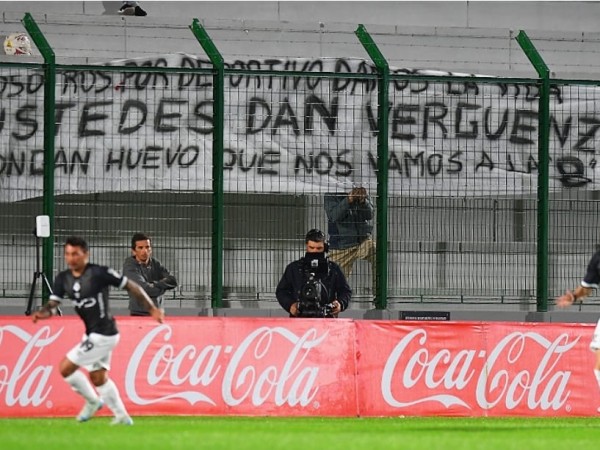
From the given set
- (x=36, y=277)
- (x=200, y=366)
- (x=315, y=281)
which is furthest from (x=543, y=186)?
(x=36, y=277)

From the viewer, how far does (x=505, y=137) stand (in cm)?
1822

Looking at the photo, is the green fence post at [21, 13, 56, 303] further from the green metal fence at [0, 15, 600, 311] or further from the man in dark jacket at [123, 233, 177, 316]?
the man in dark jacket at [123, 233, 177, 316]

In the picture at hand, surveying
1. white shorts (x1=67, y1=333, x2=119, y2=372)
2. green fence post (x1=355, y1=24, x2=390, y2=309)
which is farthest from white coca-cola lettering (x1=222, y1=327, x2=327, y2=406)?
white shorts (x1=67, y1=333, x2=119, y2=372)

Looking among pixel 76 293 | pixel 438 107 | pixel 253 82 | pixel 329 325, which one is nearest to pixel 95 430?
pixel 76 293

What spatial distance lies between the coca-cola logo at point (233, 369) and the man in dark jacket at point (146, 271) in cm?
74

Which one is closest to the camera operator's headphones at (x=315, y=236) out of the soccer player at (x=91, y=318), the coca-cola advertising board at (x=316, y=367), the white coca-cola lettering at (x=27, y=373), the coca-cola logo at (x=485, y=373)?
the coca-cola advertising board at (x=316, y=367)

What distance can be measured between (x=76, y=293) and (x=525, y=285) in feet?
22.8

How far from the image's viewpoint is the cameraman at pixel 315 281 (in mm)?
16922

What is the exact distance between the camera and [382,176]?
17.8 meters

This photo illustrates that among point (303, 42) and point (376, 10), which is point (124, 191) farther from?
point (376, 10)

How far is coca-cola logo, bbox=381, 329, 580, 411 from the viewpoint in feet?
54.7

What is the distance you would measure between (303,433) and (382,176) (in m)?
5.14

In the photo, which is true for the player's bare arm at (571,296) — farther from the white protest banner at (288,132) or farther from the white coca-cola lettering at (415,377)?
the white protest banner at (288,132)

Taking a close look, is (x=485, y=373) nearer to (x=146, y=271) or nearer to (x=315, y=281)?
(x=315, y=281)
